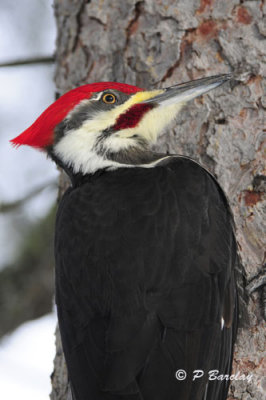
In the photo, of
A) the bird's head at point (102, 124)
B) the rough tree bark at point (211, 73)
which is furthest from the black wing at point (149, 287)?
the bird's head at point (102, 124)

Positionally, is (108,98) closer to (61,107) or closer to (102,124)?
(102,124)

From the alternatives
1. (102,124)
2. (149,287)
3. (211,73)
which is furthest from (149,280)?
(211,73)

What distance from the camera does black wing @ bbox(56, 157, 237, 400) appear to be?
2.35 meters

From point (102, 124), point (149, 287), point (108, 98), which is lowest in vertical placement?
point (149, 287)

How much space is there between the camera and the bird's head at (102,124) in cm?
283

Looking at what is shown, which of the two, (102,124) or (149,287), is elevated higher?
(102,124)

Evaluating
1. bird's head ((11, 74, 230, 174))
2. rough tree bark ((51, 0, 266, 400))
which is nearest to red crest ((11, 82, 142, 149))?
bird's head ((11, 74, 230, 174))

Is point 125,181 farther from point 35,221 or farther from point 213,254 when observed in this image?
point 35,221

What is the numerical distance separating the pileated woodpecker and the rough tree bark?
137 millimetres

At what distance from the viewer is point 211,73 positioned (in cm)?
297

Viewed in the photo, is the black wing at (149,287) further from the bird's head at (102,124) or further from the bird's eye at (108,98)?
the bird's eye at (108,98)

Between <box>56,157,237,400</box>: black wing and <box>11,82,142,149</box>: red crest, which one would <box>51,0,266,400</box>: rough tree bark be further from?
<box>11,82,142,149</box>: red crest

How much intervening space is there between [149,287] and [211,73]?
116cm

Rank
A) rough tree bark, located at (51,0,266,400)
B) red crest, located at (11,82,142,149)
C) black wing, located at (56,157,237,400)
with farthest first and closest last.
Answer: red crest, located at (11,82,142,149)
rough tree bark, located at (51,0,266,400)
black wing, located at (56,157,237,400)
